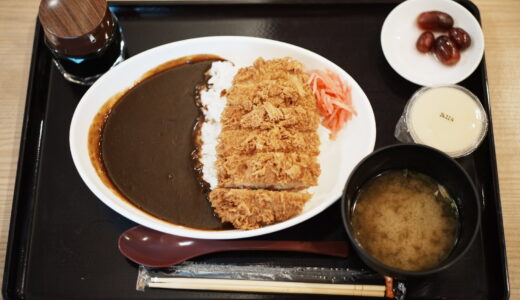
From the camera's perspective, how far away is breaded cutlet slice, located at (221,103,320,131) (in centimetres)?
228

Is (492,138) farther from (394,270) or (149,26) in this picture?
(149,26)

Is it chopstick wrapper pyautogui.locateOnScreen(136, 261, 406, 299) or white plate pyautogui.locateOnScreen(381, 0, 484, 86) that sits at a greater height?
white plate pyautogui.locateOnScreen(381, 0, 484, 86)

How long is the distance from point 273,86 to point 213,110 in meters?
0.37

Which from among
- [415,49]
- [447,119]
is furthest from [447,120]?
[415,49]

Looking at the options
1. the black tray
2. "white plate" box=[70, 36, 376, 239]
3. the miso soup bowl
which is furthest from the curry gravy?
the miso soup bowl

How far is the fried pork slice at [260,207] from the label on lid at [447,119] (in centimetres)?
68

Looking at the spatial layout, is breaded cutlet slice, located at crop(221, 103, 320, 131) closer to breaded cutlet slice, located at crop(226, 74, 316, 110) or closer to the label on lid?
breaded cutlet slice, located at crop(226, 74, 316, 110)

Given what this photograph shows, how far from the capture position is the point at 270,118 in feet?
7.45

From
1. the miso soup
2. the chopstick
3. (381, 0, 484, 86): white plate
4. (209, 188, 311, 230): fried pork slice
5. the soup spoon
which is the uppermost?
(381, 0, 484, 86): white plate

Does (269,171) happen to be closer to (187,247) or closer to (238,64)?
(187,247)

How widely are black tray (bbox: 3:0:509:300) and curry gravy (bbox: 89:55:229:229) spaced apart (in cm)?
18

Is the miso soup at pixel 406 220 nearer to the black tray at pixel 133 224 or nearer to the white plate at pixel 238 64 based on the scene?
the white plate at pixel 238 64

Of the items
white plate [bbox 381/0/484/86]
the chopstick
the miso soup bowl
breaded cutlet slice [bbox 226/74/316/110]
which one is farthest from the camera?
white plate [bbox 381/0/484/86]

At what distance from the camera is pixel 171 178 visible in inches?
93.5
